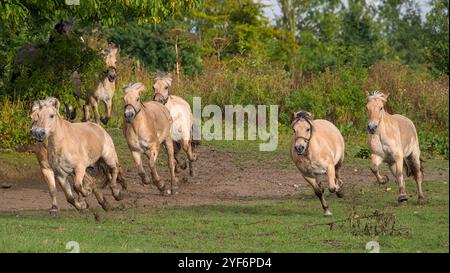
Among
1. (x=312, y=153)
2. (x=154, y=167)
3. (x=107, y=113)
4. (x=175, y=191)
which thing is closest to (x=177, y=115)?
(x=175, y=191)

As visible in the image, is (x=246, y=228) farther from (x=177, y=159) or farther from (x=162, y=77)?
(x=177, y=159)

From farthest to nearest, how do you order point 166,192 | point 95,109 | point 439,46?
point 439,46
point 95,109
point 166,192

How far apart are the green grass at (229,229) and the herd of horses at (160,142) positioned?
1.71 ft

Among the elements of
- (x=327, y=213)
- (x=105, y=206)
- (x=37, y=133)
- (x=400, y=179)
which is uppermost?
(x=37, y=133)

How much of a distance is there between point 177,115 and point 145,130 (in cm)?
248

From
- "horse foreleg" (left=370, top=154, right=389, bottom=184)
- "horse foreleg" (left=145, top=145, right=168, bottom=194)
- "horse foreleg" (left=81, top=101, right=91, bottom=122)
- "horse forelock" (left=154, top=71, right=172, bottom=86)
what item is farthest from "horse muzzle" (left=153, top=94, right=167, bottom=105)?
"horse foreleg" (left=370, top=154, right=389, bottom=184)

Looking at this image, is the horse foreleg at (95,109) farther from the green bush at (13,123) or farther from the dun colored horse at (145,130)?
the dun colored horse at (145,130)

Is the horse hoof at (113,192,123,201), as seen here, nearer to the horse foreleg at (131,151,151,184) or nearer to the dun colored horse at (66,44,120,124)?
the horse foreleg at (131,151,151,184)

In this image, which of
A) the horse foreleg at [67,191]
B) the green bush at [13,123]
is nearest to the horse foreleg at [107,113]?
the green bush at [13,123]

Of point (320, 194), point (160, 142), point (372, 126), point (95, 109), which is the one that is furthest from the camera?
point (95, 109)

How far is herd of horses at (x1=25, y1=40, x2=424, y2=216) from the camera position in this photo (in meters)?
17.0

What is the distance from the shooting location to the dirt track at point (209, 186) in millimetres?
20172

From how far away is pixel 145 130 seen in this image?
67.3 ft
